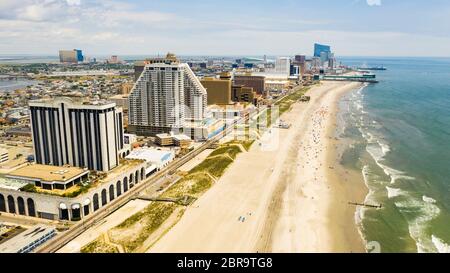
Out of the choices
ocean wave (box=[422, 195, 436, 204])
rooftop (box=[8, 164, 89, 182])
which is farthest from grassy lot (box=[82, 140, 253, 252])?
ocean wave (box=[422, 195, 436, 204])

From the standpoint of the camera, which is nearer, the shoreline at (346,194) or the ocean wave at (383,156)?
the shoreline at (346,194)

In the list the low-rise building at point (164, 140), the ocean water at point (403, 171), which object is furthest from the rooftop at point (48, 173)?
the ocean water at point (403, 171)

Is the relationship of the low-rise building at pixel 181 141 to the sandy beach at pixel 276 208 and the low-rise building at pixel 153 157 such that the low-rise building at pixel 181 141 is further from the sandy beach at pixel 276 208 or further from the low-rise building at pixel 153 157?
the sandy beach at pixel 276 208

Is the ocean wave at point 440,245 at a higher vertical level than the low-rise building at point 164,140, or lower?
lower

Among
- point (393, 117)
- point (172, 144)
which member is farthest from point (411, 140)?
point (172, 144)

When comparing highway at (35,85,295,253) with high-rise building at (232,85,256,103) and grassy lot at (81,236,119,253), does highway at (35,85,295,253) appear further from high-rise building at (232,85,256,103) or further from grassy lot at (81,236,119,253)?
high-rise building at (232,85,256,103)

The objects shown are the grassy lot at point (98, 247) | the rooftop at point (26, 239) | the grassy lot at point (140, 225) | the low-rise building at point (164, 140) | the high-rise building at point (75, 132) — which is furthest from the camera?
the low-rise building at point (164, 140)
